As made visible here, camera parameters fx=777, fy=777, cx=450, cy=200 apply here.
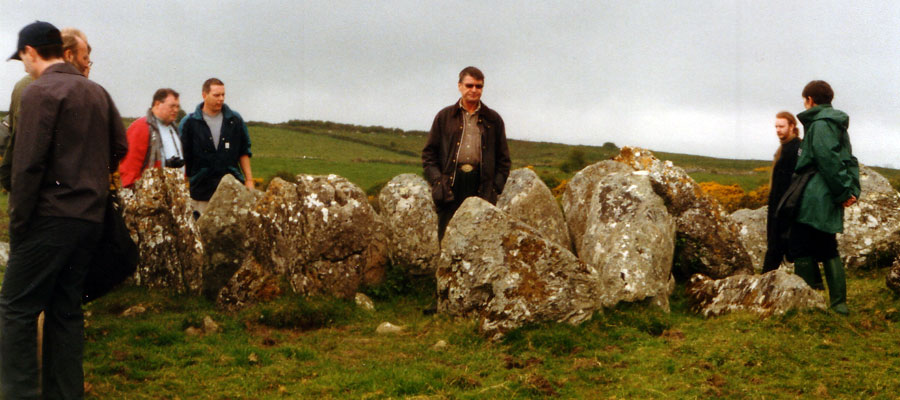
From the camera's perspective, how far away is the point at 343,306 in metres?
9.83

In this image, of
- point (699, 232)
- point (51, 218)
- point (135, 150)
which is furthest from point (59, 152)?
point (699, 232)

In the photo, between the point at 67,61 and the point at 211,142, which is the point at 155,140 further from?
the point at 67,61

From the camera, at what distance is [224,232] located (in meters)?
11.0

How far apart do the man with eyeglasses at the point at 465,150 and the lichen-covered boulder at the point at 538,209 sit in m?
2.28

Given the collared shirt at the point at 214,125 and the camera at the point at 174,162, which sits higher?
the collared shirt at the point at 214,125

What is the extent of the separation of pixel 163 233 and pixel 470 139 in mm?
4406

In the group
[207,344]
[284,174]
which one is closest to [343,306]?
[207,344]

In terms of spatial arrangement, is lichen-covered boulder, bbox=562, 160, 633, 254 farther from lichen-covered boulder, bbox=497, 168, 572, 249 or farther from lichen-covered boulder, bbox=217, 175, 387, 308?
lichen-covered boulder, bbox=217, 175, 387, 308

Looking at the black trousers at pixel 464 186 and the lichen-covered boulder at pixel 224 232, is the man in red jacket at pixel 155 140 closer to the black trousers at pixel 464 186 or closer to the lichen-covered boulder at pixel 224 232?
the lichen-covered boulder at pixel 224 232

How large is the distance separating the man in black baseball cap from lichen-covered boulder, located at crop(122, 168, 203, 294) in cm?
469

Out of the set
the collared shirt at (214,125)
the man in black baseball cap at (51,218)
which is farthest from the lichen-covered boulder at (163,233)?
the man in black baseball cap at (51,218)

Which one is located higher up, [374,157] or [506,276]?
[374,157]

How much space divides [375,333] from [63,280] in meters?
4.10

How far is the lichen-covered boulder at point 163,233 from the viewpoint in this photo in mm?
10461
